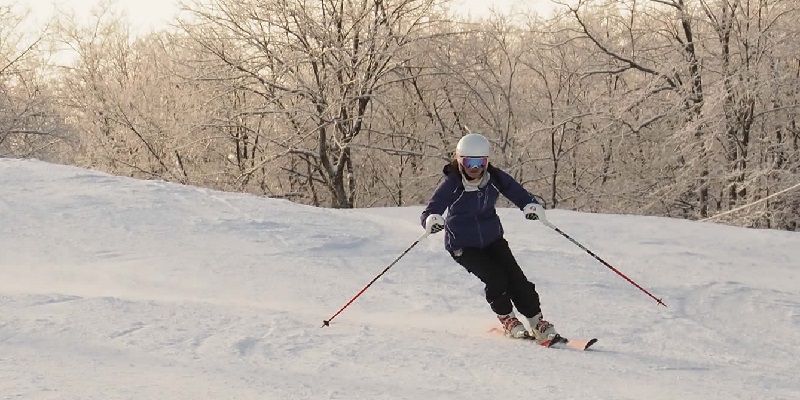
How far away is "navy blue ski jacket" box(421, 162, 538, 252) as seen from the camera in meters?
5.24

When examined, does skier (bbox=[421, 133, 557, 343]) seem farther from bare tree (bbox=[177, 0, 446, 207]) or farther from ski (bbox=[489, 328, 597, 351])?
bare tree (bbox=[177, 0, 446, 207])

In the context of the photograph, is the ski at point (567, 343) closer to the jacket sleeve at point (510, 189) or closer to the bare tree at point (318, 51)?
the jacket sleeve at point (510, 189)

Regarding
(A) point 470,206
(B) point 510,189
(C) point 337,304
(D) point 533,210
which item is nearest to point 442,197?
(A) point 470,206

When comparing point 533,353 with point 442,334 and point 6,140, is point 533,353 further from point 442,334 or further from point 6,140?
point 6,140

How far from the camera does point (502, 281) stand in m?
5.17

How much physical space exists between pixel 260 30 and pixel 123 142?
9.47 metres

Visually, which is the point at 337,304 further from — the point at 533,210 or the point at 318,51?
the point at 318,51

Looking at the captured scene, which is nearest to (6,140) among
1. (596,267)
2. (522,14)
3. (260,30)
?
(260,30)

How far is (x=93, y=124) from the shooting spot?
92.0 ft

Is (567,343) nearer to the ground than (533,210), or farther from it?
nearer to the ground

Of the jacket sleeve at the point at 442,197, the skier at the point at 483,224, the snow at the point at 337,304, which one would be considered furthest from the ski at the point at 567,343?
the jacket sleeve at the point at 442,197

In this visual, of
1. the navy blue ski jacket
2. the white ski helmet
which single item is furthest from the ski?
the white ski helmet

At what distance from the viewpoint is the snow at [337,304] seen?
3713 millimetres

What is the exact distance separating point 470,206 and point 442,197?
19cm
